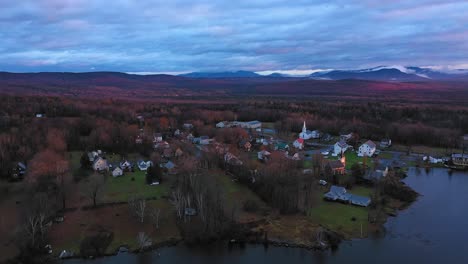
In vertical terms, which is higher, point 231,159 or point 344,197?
point 231,159

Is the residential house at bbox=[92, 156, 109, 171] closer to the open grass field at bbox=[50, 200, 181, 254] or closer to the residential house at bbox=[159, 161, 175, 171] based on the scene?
the residential house at bbox=[159, 161, 175, 171]

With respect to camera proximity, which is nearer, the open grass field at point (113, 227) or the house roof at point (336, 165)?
the open grass field at point (113, 227)

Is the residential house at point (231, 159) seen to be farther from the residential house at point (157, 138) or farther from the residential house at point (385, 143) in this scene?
the residential house at point (385, 143)

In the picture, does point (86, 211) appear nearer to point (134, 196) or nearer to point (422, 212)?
point (134, 196)

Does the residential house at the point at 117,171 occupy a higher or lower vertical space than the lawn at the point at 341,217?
higher

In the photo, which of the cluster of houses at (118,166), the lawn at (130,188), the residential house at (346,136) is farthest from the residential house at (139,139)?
the residential house at (346,136)

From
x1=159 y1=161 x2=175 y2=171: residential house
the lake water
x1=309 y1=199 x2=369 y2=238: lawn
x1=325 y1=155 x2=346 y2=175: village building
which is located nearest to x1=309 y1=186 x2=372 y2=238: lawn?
x1=309 y1=199 x2=369 y2=238: lawn

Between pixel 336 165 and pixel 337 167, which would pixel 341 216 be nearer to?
pixel 337 167

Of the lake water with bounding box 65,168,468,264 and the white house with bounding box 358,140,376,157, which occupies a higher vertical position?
the white house with bounding box 358,140,376,157

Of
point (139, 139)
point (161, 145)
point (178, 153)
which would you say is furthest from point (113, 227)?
point (139, 139)
